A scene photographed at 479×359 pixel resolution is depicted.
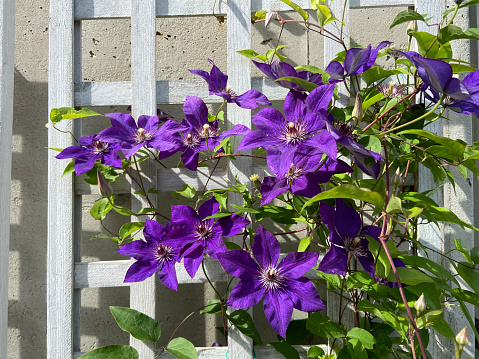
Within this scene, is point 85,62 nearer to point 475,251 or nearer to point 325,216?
point 325,216

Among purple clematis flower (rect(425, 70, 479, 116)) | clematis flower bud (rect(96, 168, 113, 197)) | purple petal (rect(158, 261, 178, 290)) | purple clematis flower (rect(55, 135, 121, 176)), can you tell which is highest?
purple clematis flower (rect(425, 70, 479, 116))

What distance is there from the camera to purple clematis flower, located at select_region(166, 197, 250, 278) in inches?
31.3

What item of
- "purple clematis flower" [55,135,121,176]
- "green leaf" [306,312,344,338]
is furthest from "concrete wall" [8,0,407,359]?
"green leaf" [306,312,344,338]

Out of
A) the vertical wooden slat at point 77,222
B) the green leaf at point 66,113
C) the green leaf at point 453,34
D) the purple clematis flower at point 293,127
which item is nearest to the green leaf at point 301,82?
the purple clematis flower at point 293,127

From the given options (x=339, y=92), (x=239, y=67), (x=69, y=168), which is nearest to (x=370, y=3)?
(x=339, y=92)

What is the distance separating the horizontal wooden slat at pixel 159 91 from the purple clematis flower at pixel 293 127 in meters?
0.27

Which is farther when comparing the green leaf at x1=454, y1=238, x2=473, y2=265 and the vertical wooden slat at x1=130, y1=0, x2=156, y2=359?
the vertical wooden slat at x1=130, y1=0, x2=156, y2=359

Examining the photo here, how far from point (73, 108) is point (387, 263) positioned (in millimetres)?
768

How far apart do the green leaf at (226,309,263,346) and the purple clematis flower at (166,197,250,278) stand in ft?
0.65

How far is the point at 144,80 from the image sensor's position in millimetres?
988

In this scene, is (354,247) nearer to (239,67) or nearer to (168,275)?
(168,275)

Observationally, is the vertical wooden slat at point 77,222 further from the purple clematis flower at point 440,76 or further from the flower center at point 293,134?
the purple clematis flower at point 440,76

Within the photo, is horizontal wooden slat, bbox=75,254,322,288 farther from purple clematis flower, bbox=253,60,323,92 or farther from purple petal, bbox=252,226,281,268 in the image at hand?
purple clematis flower, bbox=253,60,323,92

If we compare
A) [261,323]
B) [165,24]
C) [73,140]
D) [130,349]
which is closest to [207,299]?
[261,323]
